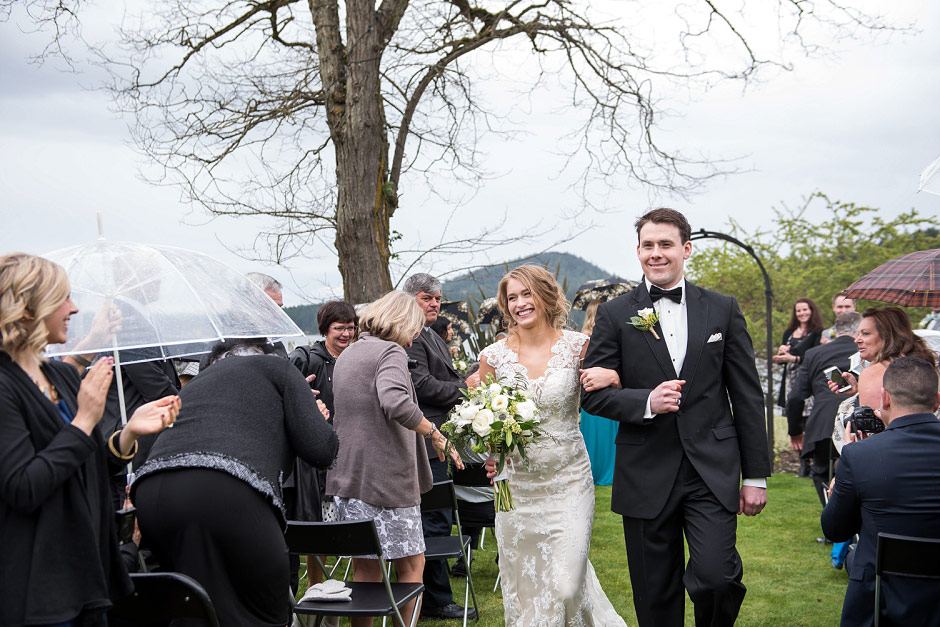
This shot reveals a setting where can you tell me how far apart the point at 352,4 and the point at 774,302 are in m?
15.4

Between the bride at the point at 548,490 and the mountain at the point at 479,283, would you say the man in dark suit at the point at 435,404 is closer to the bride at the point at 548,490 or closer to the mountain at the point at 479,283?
the bride at the point at 548,490

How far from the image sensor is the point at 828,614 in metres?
5.86

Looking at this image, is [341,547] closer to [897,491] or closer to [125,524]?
[125,524]

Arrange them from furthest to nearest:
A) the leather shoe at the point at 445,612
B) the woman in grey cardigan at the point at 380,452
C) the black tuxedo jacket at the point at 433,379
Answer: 1. the black tuxedo jacket at the point at 433,379
2. the leather shoe at the point at 445,612
3. the woman in grey cardigan at the point at 380,452

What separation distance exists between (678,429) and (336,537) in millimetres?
1752

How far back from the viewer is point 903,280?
17.2ft

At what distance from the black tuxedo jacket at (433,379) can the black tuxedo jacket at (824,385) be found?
3.70m

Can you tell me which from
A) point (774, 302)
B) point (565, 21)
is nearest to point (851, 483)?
point (565, 21)

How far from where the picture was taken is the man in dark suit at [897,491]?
3545mm

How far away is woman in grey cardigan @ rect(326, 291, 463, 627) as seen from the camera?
4773 mm

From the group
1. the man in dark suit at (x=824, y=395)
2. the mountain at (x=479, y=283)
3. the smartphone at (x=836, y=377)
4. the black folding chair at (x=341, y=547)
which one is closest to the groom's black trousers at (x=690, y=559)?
the black folding chair at (x=341, y=547)

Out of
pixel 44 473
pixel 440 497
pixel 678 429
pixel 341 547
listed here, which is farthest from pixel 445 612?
pixel 44 473

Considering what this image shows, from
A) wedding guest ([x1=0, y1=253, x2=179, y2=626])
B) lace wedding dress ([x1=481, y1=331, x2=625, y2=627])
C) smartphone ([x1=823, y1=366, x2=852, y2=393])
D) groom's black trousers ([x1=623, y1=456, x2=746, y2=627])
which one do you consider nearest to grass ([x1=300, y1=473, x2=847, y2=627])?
lace wedding dress ([x1=481, y1=331, x2=625, y2=627])

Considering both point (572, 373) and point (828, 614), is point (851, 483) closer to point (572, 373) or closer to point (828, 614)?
point (572, 373)
